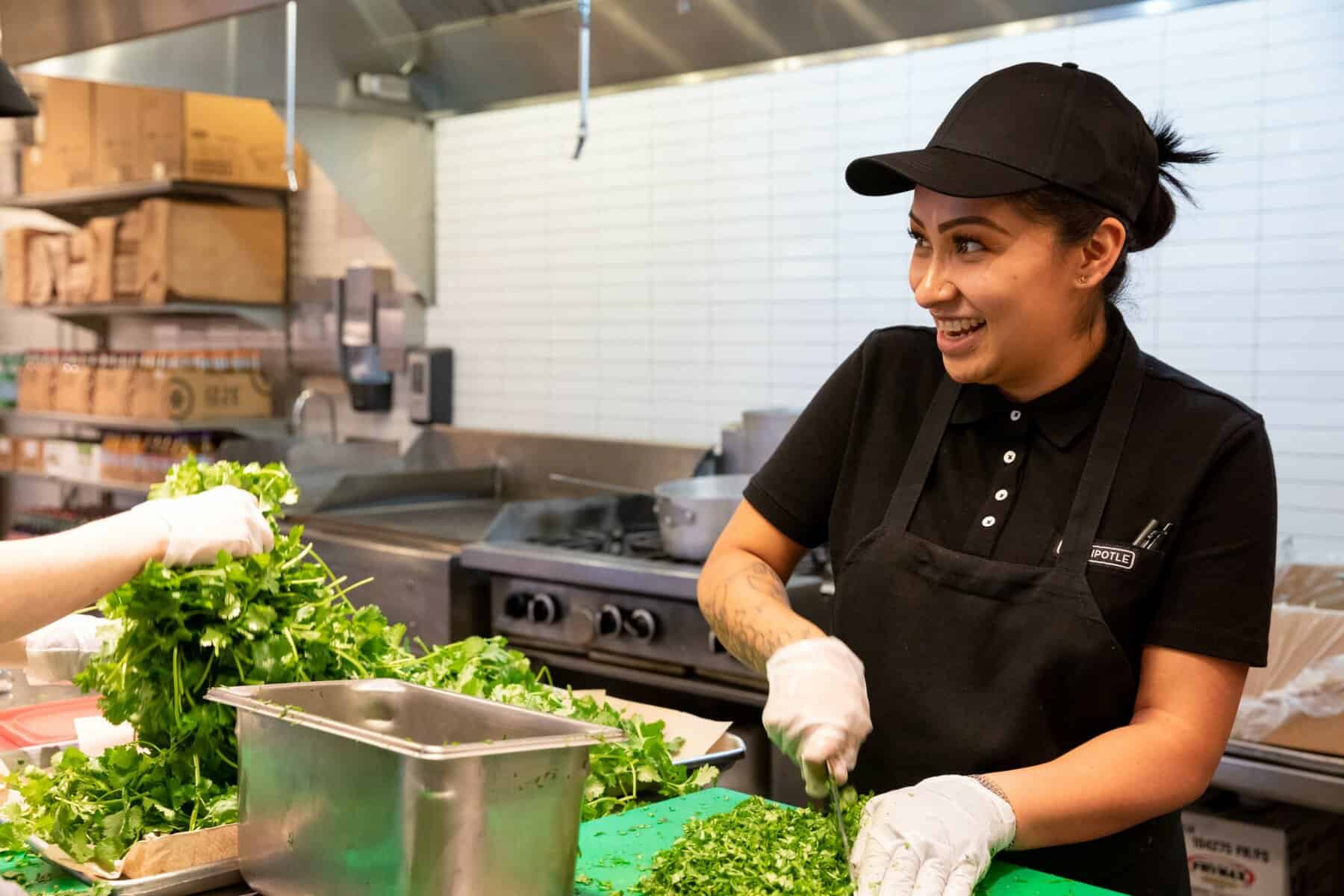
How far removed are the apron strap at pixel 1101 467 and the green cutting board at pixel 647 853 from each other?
0.44m

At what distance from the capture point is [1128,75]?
3.62m

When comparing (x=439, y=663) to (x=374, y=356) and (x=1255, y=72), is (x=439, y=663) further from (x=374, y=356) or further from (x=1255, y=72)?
(x=374, y=356)

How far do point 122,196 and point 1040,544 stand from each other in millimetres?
5744

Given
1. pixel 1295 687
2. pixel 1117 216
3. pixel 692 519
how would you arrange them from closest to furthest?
1. pixel 1117 216
2. pixel 1295 687
3. pixel 692 519

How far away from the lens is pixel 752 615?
1.96m

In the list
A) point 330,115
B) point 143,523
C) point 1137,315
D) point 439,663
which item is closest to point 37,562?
point 143,523

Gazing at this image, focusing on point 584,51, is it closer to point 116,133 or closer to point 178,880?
point 178,880

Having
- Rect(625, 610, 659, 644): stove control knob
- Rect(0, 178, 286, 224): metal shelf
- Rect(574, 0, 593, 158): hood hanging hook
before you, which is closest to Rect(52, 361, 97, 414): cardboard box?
Rect(0, 178, 286, 224): metal shelf

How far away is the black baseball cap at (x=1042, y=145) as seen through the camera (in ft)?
5.72

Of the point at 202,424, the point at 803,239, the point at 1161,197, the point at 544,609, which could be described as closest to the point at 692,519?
the point at 544,609

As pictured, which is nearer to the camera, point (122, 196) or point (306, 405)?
point (306, 405)

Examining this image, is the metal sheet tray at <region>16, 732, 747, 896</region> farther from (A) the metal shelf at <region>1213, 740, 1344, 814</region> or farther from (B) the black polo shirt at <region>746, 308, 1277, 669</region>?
(A) the metal shelf at <region>1213, 740, 1344, 814</region>

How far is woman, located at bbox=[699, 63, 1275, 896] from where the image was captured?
1.71 metres

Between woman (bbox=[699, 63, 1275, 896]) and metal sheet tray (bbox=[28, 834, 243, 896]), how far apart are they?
0.68 meters
